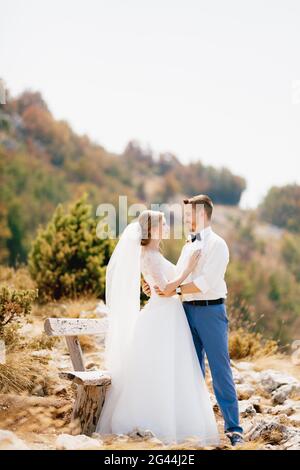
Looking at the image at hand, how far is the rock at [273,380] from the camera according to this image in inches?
285

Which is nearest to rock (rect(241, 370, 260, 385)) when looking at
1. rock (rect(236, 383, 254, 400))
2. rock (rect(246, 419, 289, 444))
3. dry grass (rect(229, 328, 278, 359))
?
rock (rect(236, 383, 254, 400))

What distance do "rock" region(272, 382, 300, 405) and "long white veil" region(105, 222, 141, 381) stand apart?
2.36 metres

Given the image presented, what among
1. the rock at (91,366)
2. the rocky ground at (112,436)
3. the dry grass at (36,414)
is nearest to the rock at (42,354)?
the rocky ground at (112,436)

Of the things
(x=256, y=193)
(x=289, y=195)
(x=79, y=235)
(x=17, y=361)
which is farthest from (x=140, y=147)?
(x=17, y=361)

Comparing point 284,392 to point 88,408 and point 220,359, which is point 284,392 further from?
point 88,408

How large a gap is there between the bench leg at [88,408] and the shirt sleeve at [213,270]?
1.15m

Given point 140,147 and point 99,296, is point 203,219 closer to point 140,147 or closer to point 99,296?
point 99,296

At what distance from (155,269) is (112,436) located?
1.32 metres

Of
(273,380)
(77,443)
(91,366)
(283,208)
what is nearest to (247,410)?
(273,380)

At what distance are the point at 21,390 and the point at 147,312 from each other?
1.48 meters

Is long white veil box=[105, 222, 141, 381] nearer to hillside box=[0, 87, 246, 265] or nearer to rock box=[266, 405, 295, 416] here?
rock box=[266, 405, 295, 416]

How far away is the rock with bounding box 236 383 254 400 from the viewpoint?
6.82m

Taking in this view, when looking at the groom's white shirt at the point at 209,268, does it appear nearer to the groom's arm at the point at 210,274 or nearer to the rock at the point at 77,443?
the groom's arm at the point at 210,274

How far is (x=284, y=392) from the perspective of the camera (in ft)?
22.7
